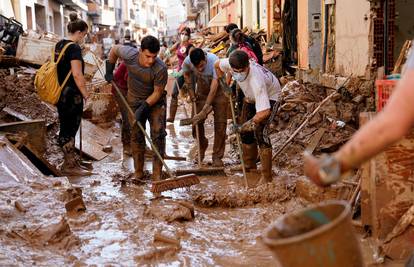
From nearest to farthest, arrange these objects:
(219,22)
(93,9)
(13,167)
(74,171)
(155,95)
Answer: (13,167)
(155,95)
(74,171)
(219,22)
(93,9)

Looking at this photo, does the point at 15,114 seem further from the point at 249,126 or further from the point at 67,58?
the point at 249,126

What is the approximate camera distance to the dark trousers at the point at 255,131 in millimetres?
7043

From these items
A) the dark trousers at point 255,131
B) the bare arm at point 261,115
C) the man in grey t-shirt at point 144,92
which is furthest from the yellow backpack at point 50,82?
the bare arm at point 261,115

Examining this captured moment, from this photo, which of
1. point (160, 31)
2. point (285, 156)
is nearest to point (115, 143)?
point (285, 156)

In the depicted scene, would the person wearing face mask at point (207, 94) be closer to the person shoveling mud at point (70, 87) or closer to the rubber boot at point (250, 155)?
the rubber boot at point (250, 155)

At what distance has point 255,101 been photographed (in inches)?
273

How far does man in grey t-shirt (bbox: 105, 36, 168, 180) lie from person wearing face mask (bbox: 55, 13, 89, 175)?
46cm

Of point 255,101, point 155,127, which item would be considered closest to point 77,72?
point 155,127

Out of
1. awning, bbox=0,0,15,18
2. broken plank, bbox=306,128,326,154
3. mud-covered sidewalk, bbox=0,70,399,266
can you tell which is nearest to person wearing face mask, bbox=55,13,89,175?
mud-covered sidewalk, bbox=0,70,399,266

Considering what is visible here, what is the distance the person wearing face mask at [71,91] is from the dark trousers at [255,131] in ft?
6.84

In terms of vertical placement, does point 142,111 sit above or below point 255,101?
below

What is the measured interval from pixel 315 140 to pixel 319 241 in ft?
18.5

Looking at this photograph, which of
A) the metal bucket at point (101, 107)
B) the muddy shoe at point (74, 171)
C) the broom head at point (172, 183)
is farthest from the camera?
the metal bucket at point (101, 107)

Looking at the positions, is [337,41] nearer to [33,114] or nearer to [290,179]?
[290,179]
